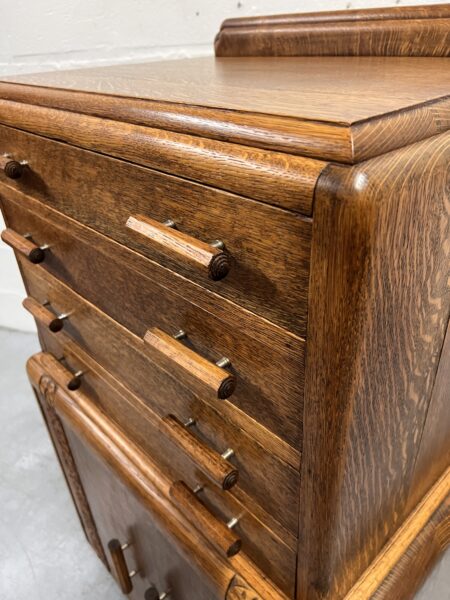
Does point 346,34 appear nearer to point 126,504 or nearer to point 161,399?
point 161,399

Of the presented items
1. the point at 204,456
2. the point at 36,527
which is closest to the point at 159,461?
the point at 204,456

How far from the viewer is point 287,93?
14.7 inches

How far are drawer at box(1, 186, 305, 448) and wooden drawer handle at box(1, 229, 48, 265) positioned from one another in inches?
0.7

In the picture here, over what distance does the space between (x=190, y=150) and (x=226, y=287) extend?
0.10 m

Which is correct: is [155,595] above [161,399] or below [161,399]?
below

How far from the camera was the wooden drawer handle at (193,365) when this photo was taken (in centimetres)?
37

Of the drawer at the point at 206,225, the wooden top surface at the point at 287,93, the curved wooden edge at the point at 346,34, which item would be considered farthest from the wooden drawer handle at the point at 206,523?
the curved wooden edge at the point at 346,34

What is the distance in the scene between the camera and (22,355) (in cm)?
188

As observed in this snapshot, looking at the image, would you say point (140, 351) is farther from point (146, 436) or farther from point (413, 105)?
point (413, 105)

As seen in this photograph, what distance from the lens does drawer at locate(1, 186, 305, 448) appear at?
1.16ft

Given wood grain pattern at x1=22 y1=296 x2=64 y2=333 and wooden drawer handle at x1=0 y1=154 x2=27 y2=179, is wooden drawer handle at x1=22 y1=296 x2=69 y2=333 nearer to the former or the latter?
wood grain pattern at x1=22 y1=296 x2=64 y2=333

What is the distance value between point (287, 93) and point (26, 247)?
0.40 metres

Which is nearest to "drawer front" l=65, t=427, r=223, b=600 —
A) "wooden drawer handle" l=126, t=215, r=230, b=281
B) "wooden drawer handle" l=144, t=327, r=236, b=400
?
"wooden drawer handle" l=144, t=327, r=236, b=400

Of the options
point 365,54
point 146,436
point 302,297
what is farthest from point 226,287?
point 365,54
